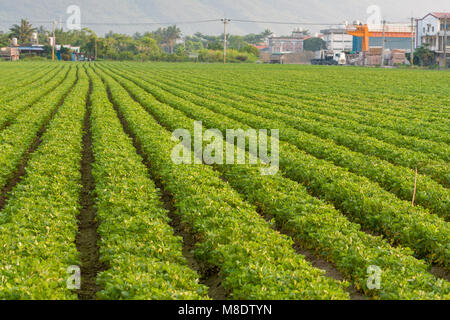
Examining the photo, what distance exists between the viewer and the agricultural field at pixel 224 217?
8086 mm

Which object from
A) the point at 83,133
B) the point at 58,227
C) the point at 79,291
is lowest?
the point at 79,291

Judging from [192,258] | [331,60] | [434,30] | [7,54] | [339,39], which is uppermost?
[339,39]

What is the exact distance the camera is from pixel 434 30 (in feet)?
361

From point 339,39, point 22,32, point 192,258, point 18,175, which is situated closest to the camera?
point 192,258

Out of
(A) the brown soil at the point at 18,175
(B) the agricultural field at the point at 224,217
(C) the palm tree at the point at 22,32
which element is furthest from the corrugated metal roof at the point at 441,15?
(C) the palm tree at the point at 22,32

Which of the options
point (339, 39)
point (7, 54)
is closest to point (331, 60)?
point (339, 39)

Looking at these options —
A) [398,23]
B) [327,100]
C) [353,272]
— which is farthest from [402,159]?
[398,23]

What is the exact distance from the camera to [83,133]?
2178 cm

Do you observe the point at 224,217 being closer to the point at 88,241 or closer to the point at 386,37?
the point at 88,241

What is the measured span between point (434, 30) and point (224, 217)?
11430 centimetres

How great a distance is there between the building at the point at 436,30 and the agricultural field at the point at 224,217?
96875 mm

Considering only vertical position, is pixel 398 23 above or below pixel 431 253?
above
